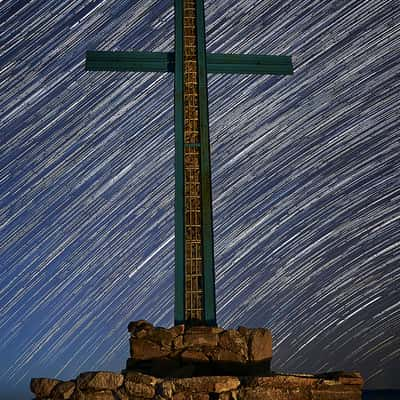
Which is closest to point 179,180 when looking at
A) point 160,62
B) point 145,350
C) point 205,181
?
point 205,181

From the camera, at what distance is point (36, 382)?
7.71m

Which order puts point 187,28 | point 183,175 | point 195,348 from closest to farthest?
point 195,348 → point 183,175 → point 187,28

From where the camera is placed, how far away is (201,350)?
9219mm

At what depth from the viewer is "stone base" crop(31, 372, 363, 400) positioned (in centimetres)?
736

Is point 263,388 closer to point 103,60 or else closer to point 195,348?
point 195,348

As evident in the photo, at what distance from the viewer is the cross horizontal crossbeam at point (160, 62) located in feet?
42.2

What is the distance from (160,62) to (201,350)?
6.30m

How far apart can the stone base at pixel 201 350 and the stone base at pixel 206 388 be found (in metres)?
1.49

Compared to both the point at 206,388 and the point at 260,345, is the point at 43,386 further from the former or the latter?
the point at 260,345

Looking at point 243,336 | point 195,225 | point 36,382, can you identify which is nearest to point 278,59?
point 195,225

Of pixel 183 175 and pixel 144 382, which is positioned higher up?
pixel 183 175

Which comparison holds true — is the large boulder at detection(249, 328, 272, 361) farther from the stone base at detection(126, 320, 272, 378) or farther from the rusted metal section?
the rusted metal section

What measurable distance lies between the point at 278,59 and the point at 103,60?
366 centimetres

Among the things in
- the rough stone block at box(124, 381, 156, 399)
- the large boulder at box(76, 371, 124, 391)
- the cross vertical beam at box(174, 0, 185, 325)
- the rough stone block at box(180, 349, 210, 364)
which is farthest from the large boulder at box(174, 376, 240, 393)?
the cross vertical beam at box(174, 0, 185, 325)
